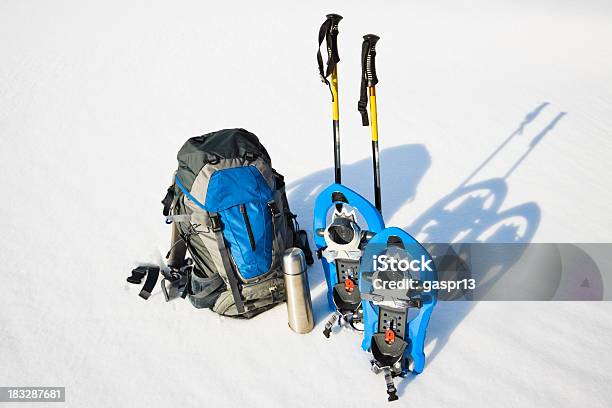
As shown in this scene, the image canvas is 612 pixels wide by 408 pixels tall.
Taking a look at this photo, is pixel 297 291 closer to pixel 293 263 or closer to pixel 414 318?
pixel 293 263

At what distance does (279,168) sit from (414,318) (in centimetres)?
289

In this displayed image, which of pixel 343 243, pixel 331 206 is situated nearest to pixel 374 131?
pixel 331 206

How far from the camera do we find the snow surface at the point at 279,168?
304 cm

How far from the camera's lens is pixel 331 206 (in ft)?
10.9

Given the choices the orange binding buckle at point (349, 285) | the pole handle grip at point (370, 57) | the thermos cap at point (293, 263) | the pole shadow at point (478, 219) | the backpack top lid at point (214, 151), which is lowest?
the pole shadow at point (478, 219)

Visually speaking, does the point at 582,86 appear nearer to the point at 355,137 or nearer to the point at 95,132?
the point at 355,137

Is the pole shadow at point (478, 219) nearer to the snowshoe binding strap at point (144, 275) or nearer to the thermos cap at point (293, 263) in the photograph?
the thermos cap at point (293, 263)

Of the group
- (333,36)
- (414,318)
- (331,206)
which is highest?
(333,36)

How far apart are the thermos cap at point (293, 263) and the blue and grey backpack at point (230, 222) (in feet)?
0.66

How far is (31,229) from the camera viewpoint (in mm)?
4375

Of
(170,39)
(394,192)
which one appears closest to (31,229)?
(394,192)

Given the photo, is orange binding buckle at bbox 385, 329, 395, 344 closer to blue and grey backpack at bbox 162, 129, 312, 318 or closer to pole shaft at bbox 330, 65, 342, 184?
blue and grey backpack at bbox 162, 129, 312, 318

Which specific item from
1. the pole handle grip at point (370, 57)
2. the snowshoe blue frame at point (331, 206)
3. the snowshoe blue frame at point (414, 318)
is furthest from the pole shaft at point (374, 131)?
the snowshoe blue frame at point (414, 318)

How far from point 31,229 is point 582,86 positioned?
787 centimetres
